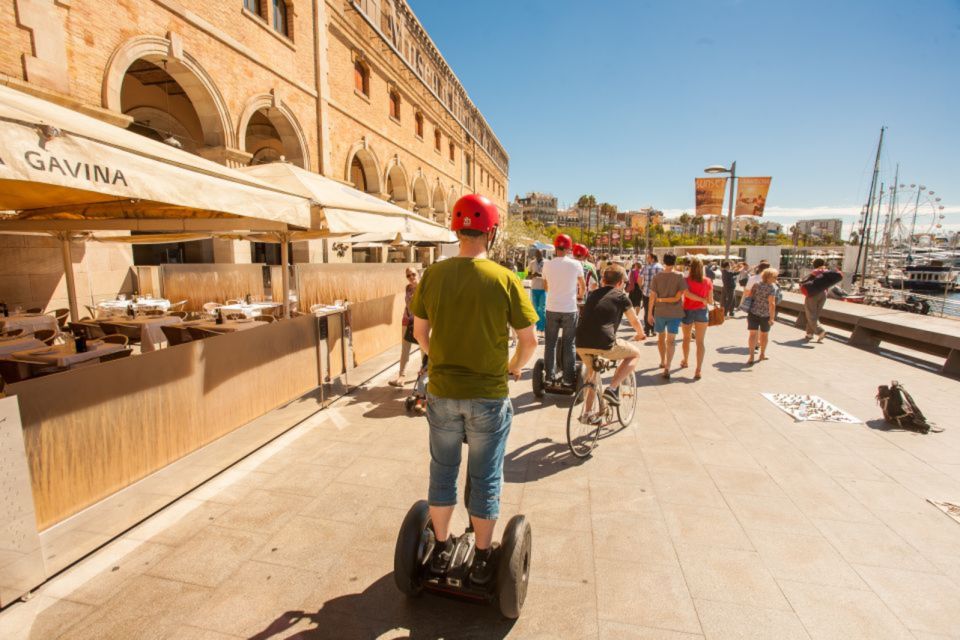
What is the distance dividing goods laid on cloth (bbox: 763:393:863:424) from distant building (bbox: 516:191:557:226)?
501ft

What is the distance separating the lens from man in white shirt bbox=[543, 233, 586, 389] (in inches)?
221

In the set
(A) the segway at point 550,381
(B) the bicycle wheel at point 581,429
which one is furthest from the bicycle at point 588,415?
(A) the segway at point 550,381

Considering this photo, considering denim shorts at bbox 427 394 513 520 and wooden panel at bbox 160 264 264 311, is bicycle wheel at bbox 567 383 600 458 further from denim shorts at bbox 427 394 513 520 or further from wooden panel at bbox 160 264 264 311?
wooden panel at bbox 160 264 264 311

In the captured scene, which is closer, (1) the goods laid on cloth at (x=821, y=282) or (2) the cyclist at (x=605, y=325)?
(2) the cyclist at (x=605, y=325)

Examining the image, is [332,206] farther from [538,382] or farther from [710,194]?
[710,194]

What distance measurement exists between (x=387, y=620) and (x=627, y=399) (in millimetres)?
3657

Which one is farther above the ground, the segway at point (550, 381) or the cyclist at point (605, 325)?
the cyclist at point (605, 325)

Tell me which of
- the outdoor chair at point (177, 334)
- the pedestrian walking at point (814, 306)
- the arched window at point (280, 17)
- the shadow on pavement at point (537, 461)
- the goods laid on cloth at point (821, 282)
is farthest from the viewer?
the arched window at point (280, 17)

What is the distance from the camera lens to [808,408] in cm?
577

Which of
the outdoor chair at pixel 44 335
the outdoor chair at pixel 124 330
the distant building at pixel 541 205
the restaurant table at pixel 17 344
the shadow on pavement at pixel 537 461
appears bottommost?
the shadow on pavement at pixel 537 461

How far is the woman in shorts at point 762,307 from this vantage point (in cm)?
762

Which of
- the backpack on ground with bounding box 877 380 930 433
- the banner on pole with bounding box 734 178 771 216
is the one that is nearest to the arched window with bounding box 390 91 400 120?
the banner on pole with bounding box 734 178 771 216

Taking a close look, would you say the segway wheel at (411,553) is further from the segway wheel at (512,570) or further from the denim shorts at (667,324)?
the denim shorts at (667,324)

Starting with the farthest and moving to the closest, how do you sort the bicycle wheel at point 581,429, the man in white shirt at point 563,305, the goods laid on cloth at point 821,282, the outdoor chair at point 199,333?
1. the goods laid on cloth at point 821,282
2. the outdoor chair at point 199,333
3. the man in white shirt at point 563,305
4. the bicycle wheel at point 581,429
